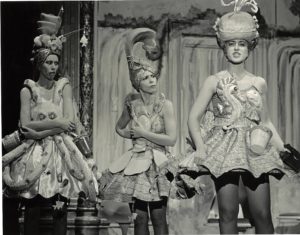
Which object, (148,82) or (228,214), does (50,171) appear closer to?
(148,82)

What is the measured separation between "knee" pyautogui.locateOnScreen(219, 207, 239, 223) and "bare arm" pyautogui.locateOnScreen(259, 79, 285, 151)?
1.01 feet

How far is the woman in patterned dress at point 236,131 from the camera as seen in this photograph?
9.61ft

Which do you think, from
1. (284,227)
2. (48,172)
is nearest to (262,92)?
(284,227)

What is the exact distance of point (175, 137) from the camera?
3.09 meters

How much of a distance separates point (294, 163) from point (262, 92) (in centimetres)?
31

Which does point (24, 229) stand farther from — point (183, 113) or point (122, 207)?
point (183, 113)

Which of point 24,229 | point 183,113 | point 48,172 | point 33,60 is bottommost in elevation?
point 24,229

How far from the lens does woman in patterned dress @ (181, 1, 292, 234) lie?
2.93 m

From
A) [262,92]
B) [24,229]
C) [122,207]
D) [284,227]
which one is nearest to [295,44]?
[262,92]

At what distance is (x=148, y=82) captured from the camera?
3.12 metres

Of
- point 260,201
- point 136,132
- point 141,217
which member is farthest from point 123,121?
point 260,201

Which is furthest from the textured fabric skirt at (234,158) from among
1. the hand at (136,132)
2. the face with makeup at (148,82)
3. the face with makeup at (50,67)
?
the face with makeup at (50,67)

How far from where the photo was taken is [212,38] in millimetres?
3146

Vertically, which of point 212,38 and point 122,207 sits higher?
point 212,38
